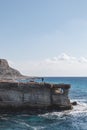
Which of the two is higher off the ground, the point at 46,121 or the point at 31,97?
the point at 31,97

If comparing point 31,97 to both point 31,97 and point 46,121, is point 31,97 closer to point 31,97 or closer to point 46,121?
point 31,97

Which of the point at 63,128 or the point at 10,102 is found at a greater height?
the point at 10,102

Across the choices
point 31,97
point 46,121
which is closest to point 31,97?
point 31,97

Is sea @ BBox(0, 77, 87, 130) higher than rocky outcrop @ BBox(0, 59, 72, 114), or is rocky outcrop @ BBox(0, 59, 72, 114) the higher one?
rocky outcrop @ BBox(0, 59, 72, 114)

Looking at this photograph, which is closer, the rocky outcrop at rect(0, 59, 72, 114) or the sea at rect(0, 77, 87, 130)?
the sea at rect(0, 77, 87, 130)

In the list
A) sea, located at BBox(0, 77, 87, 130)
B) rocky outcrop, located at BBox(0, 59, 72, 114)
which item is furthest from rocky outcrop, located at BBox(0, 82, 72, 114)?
sea, located at BBox(0, 77, 87, 130)

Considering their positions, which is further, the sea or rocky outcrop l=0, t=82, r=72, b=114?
rocky outcrop l=0, t=82, r=72, b=114

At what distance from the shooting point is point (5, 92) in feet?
119

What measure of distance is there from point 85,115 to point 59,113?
10.5 ft

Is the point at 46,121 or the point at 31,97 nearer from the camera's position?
the point at 46,121

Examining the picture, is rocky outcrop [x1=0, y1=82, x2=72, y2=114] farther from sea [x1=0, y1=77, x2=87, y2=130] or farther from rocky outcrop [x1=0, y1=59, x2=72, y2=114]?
sea [x1=0, y1=77, x2=87, y2=130]

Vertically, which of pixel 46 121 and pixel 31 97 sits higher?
pixel 31 97

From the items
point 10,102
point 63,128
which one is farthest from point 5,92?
point 63,128

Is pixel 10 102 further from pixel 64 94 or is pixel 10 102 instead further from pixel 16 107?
pixel 64 94
